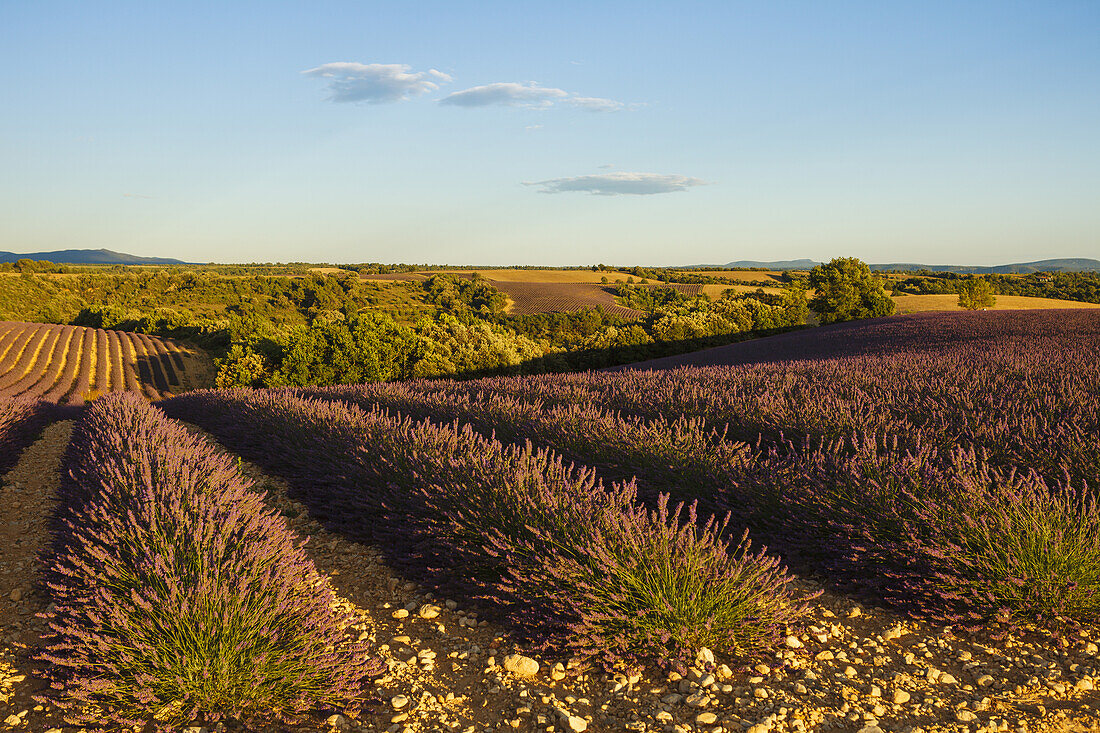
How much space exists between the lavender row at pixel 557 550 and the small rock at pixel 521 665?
4.4 inches

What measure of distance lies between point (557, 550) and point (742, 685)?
1.05 meters

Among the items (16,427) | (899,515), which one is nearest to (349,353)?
(16,427)

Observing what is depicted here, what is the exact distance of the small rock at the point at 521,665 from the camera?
9.08ft

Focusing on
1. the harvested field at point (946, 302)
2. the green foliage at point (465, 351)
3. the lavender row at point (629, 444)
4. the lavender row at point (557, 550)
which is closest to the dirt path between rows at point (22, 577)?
the lavender row at point (557, 550)

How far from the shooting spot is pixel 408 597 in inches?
144

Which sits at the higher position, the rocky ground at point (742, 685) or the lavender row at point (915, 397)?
the lavender row at point (915, 397)

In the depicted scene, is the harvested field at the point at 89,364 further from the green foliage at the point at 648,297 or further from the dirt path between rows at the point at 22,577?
the green foliage at the point at 648,297

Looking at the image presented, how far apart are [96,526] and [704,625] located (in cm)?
363

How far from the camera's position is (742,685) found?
8.61 feet

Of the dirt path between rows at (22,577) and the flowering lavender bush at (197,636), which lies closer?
the flowering lavender bush at (197,636)

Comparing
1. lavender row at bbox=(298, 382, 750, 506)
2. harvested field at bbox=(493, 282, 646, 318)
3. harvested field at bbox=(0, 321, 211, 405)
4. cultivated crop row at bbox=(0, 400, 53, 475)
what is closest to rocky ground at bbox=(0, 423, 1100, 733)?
lavender row at bbox=(298, 382, 750, 506)

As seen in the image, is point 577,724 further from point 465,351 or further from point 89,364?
point 89,364

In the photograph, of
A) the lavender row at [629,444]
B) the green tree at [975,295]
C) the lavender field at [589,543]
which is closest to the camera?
the lavender field at [589,543]

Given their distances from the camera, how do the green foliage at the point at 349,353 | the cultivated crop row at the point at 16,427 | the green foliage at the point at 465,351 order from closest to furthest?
the cultivated crop row at the point at 16,427, the green foliage at the point at 465,351, the green foliage at the point at 349,353
